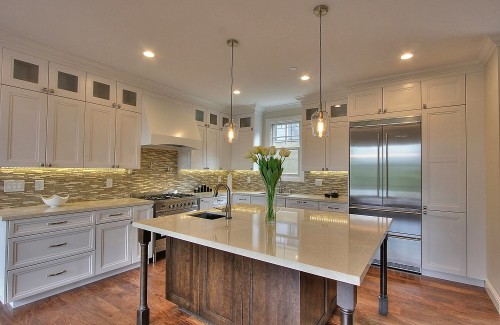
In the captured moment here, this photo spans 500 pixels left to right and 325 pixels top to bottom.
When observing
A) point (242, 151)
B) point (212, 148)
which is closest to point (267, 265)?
point (212, 148)

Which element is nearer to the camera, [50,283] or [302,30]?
[302,30]

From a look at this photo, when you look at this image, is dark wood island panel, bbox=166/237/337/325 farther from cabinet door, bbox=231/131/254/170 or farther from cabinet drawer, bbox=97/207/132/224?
cabinet door, bbox=231/131/254/170

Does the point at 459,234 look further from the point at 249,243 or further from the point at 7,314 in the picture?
the point at 7,314

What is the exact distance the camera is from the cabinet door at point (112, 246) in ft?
10.1

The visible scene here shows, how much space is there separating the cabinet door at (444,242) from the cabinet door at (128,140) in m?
4.04

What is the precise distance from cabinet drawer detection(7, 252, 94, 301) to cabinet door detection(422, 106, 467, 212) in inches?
167

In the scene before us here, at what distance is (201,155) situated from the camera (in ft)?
15.9

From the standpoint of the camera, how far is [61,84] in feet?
9.82

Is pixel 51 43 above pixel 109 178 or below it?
above

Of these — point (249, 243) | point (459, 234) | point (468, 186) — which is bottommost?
point (459, 234)

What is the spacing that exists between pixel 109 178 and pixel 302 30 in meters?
3.17

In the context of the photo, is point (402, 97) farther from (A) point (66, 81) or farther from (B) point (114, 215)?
(A) point (66, 81)

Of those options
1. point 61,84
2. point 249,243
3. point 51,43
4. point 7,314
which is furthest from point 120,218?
point 249,243

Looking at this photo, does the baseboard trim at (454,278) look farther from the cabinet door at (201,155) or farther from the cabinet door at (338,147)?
the cabinet door at (201,155)
